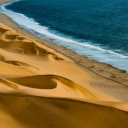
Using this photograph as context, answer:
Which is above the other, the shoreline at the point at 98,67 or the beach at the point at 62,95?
the beach at the point at 62,95

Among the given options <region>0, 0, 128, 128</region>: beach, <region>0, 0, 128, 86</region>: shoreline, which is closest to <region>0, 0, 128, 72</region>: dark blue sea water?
<region>0, 0, 128, 86</region>: shoreline

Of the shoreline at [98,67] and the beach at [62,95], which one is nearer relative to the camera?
the beach at [62,95]

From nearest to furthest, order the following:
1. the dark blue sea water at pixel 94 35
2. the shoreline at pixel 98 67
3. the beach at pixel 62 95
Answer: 1. the beach at pixel 62 95
2. the shoreline at pixel 98 67
3. the dark blue sea water at pixel 94 35

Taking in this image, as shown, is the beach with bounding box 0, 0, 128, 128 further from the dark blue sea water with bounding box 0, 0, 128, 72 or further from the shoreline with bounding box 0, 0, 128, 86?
the dark blue sea water with bounding box 0, 0, 128, 72

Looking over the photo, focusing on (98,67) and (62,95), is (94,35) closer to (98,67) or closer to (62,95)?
(98,67)

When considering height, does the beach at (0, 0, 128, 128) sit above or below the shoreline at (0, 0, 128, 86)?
→ above

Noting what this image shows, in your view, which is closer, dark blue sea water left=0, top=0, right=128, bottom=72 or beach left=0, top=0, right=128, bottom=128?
beach left=0, top=0, right=128, bottom=128

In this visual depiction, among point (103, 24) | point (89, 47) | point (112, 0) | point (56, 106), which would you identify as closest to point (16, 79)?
point (56, 106)

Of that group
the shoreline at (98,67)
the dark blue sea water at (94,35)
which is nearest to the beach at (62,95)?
the shoreline at (98,67)

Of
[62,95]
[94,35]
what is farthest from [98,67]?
[94,35]

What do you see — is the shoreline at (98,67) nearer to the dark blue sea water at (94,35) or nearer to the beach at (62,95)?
the beach at (62,95)
